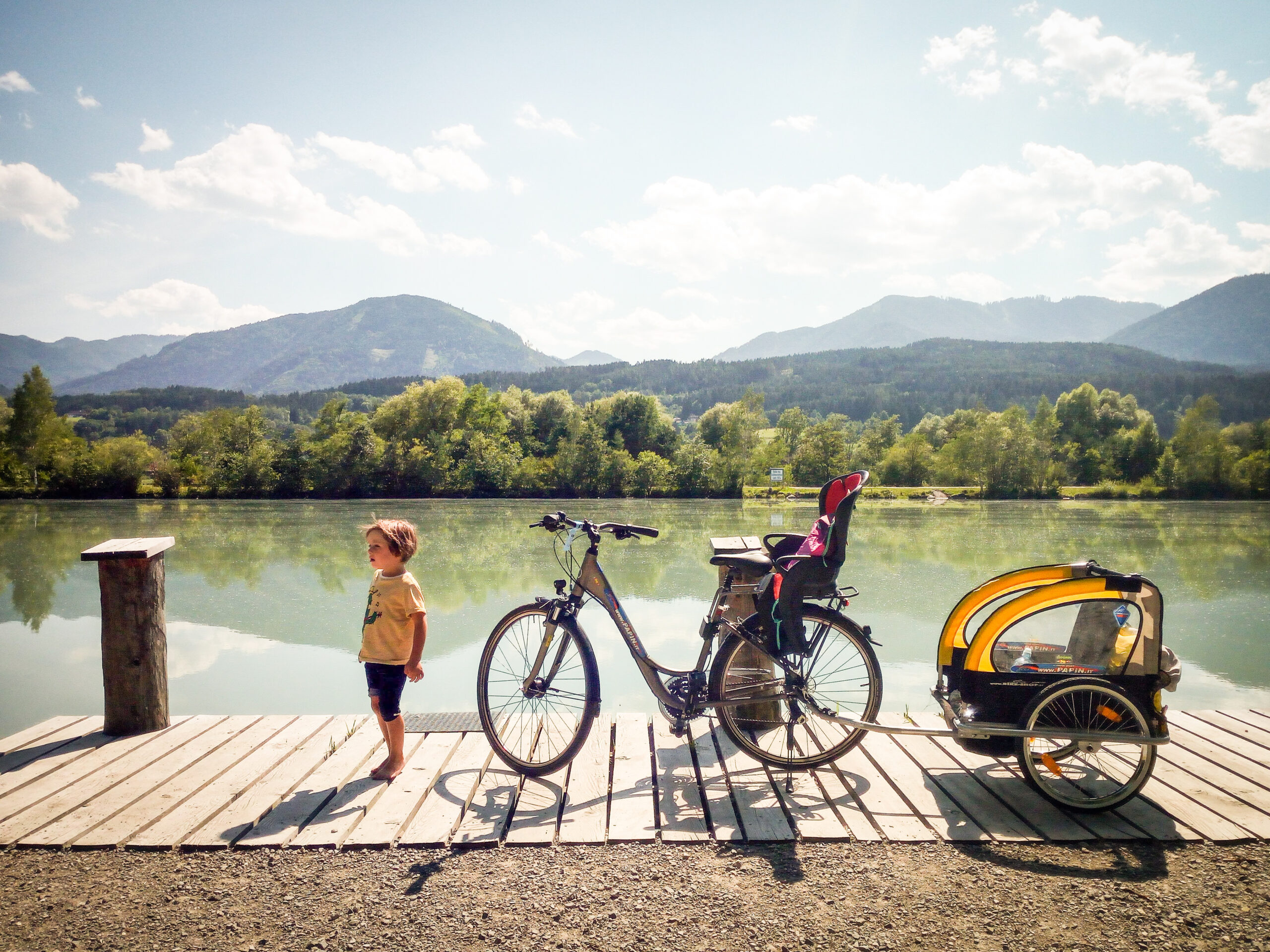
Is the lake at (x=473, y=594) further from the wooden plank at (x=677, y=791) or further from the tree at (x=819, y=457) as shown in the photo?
the tree at (x=819, y=457)

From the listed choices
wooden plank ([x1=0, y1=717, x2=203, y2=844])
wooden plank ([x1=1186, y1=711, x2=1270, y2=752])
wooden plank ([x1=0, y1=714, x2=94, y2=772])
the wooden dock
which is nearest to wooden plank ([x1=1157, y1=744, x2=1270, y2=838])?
the wooden dock

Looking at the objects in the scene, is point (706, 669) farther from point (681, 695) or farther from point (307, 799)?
point (307, 799)

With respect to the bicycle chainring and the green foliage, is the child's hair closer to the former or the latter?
the bicycle chainring

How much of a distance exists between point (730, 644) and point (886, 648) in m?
6.67

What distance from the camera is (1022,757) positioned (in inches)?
130

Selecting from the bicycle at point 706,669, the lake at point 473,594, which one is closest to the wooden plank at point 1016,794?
the bicycle at point 706,669

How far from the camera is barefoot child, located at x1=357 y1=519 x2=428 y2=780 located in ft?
11.6

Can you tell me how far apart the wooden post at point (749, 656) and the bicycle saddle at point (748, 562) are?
4 centimetres

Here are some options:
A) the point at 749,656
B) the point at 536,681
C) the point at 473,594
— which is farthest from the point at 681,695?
the point at 473,594

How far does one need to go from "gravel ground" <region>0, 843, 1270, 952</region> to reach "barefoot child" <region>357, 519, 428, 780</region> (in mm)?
751

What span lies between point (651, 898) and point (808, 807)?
980mm

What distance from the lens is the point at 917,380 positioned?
12031 centimetres

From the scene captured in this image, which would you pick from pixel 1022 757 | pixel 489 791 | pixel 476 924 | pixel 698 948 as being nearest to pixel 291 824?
pixel 489 791

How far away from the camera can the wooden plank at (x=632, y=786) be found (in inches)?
122
